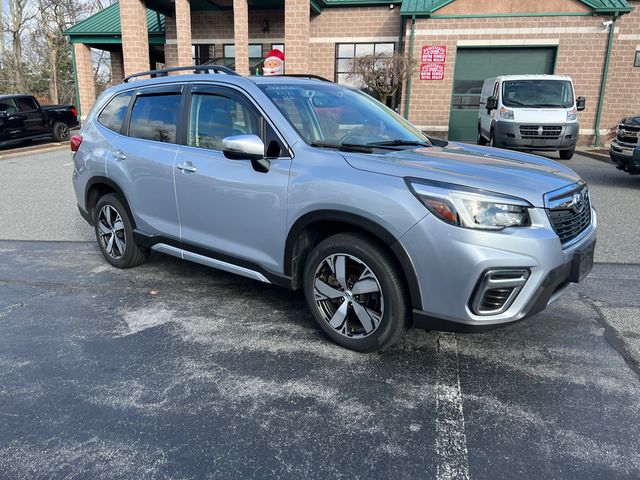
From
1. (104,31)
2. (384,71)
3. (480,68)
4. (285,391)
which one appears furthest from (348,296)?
(104,31)

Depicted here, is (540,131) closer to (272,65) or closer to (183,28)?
(272,65)

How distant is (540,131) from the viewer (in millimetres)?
12609

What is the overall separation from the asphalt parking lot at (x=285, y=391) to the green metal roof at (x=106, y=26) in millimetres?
19598

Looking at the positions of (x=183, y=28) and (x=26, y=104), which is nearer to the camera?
(x=26, y=104)

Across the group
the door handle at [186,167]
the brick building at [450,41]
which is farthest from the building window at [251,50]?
the door handle at [186,167]

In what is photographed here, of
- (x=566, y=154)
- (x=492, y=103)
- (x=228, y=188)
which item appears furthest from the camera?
(x=566, y=154)

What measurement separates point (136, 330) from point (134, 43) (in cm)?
1735

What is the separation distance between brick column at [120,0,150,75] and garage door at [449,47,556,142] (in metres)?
11.5

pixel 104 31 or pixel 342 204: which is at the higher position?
pixel 104 31

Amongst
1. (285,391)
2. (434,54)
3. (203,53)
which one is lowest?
(285,391)

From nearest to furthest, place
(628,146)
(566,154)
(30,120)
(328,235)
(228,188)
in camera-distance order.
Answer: (328,235)
(228,188)
(628,146)
(566,154)
(30,120)

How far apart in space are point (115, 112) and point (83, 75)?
19.7 meters

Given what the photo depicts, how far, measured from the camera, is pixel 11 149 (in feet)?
56.6

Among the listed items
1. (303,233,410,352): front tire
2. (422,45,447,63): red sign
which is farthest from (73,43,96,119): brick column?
(303,233,410,352): front tire
